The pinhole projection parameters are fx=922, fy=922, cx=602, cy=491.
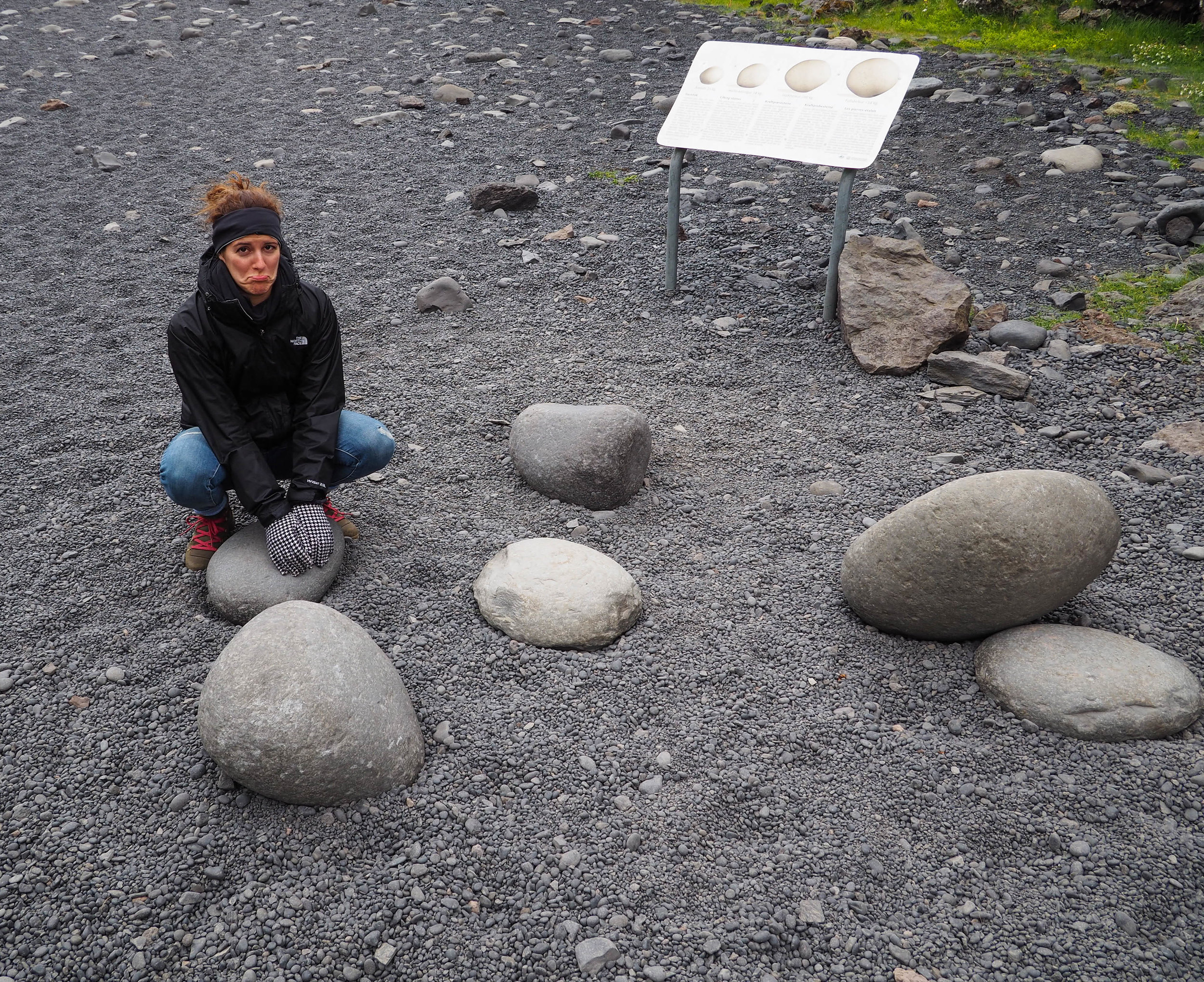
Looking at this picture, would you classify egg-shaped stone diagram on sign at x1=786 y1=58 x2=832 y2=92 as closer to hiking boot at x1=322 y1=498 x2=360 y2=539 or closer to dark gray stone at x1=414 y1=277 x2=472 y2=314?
dark gray stone at x1=414 y1=277 x2=472 y2=314

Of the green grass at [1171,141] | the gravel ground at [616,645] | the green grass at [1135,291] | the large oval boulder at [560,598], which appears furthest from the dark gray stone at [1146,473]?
the green grass at [1171,141]

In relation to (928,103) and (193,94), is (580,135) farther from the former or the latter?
(193,94)

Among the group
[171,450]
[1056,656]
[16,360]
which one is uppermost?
[171,450]

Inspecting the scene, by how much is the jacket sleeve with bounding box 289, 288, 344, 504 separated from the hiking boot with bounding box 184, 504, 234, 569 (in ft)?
1.15

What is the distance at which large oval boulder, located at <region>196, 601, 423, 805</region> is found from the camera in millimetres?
2338

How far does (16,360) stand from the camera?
4.70 metres

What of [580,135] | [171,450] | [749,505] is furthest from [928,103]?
[171,450]

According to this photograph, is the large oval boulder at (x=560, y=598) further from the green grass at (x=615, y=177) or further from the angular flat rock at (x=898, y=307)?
the green grass at (x=615, y=177)

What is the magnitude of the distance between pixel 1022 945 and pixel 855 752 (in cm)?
64

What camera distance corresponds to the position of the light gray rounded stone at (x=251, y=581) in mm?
3037

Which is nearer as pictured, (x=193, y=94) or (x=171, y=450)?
(x=171, y=450)

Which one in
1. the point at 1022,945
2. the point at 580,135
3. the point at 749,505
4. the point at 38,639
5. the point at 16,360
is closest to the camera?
the point at 1022,945

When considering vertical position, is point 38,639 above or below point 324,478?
below

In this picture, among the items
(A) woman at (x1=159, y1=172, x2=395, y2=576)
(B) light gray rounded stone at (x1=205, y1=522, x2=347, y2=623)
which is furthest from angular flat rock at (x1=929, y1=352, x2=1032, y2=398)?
(B) light gray rounded stone at (x1=205, y1=522, x2=347, y2=623)
